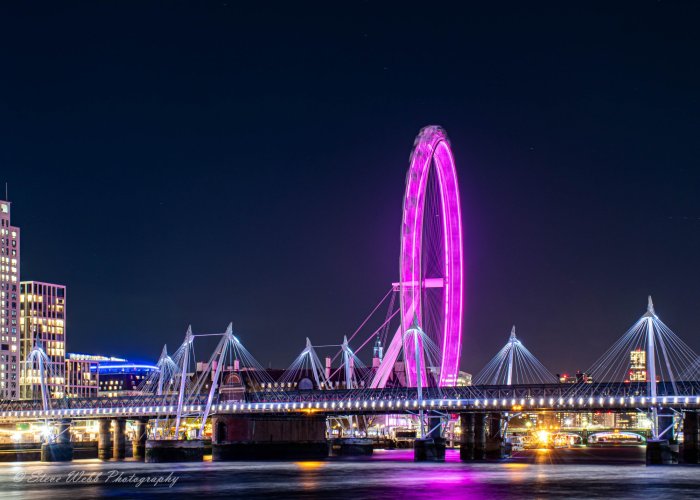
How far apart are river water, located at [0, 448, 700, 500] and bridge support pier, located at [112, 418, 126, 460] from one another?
44.8m

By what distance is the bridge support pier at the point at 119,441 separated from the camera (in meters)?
143

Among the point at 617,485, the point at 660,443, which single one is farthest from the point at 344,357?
the point at 617,485

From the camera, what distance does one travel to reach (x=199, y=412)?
13725 cm

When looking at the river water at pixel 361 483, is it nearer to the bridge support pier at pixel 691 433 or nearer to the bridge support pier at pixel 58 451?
the bridge support pier at pixel 691 433

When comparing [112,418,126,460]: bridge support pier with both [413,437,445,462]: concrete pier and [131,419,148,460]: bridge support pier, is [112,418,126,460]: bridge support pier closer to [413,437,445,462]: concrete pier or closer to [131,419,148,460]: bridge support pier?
[131,419,148,460]: bridge support pier

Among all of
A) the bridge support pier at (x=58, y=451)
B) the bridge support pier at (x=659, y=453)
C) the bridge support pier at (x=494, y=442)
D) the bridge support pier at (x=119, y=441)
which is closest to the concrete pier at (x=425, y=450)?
the bridge support pier at (x=494, y=442)

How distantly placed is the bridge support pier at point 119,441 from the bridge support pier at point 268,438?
1317cm

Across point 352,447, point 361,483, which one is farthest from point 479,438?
point 361,483

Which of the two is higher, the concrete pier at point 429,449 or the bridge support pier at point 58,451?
the concrete pier at point 429,449

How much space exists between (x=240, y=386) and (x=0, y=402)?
43837 mm

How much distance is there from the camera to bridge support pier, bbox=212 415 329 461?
456 ft

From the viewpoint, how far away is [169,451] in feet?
397

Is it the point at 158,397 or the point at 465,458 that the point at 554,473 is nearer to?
the point at 465,458

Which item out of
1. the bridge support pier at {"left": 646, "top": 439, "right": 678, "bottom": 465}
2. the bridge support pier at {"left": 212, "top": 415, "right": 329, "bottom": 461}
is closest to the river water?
the bridge support pier at {"left": 646, "top": 439, "right": 678, "bottom": 465}
